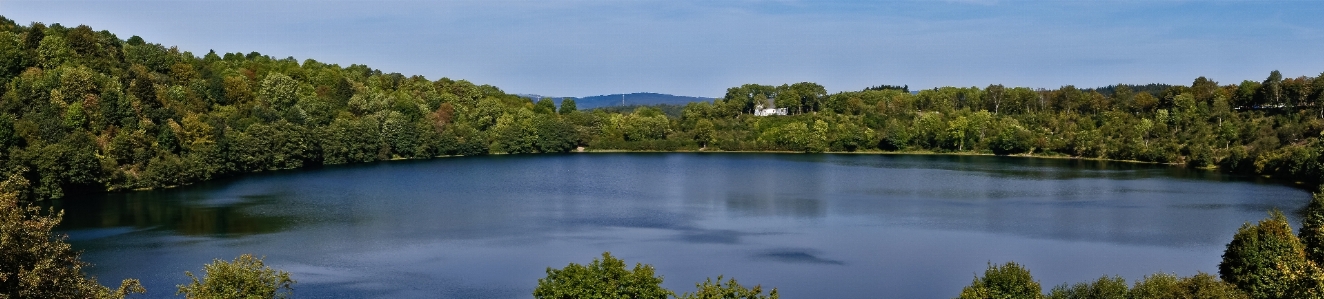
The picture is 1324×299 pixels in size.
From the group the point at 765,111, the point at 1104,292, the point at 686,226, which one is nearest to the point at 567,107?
the point at 765,111

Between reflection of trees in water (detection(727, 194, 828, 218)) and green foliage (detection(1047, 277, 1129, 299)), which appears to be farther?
reflection of trees in water (detection(727, 194, 828, 218))

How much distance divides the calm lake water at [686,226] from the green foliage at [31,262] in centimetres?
1170

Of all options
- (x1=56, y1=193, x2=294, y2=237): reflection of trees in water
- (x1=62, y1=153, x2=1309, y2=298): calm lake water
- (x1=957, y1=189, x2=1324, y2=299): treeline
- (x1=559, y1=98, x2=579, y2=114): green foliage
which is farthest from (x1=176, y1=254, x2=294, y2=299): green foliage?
(x1=559, y1=98, x2=579, y2=114): green foliage

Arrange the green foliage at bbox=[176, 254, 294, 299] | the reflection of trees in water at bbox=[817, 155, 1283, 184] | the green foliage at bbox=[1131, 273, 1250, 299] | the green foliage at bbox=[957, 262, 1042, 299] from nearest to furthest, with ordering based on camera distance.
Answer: the green foliage at bbox=[176, 254, 294, 299], the green foliage at bbox=[1131, 273, 1250, 299], the green foliage at bbox=[957, 262, 1042, 299], the reflection of trees in water at bbox=[817, 155, 1283, 184]

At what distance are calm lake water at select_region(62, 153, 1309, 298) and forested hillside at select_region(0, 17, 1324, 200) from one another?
3.52 m

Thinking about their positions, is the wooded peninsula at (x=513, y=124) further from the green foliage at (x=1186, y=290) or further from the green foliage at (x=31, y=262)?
the green foliage at (x=31, y=262)

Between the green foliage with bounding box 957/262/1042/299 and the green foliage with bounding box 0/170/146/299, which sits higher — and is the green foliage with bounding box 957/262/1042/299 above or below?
below

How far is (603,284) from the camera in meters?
20.6

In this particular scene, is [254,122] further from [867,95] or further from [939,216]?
[867,95]

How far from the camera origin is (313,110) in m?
79.9

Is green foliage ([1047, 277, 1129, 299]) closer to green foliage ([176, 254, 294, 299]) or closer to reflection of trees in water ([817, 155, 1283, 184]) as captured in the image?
green foliage ([176, 254, 294, 299])

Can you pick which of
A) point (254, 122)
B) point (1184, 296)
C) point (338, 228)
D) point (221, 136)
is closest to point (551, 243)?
point (338, 228)

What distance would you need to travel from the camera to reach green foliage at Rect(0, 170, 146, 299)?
14938 millimetres

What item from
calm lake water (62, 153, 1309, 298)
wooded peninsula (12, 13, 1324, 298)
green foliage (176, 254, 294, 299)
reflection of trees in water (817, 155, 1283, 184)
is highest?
wooded peninsula (12, 13, 1324, 298)
